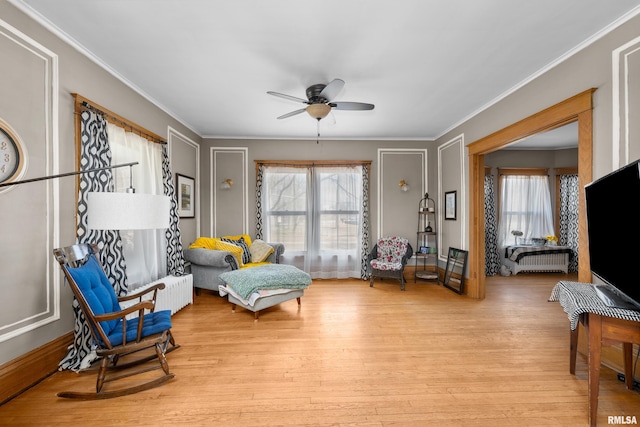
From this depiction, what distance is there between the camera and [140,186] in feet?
10.6

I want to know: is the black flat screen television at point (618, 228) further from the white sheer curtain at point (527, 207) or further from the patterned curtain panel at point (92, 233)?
the white sheer curtain at point (527, 207)

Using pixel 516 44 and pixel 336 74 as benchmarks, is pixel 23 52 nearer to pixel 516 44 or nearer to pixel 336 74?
pixel 336 74

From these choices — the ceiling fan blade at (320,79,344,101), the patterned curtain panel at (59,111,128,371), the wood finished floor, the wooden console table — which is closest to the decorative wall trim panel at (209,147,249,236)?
the wood finished floor

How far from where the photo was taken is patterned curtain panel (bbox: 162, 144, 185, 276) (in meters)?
3.65

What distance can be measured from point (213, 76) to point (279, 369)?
2.97 metres

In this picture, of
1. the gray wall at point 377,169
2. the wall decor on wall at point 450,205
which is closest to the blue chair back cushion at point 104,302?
the gray wall at point 377,169

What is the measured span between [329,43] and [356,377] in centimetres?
278

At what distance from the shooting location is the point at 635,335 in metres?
1.58

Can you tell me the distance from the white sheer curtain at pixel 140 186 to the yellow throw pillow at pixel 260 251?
1388mm

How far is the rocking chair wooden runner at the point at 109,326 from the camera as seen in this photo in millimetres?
1924

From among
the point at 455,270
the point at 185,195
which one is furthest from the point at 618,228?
the point at 185,195

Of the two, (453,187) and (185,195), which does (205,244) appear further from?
(453,187)

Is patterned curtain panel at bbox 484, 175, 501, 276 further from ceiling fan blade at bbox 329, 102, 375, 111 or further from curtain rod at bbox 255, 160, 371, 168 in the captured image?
ceiling fan blade at bbox 329, 102, 375, 111

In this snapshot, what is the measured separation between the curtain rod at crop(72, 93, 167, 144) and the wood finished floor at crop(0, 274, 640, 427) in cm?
225
